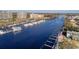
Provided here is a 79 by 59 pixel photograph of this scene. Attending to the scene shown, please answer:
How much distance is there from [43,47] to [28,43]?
0.17 meters

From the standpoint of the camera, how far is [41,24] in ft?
14.4

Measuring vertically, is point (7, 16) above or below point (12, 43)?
above

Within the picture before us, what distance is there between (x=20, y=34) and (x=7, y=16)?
0.80 ft
